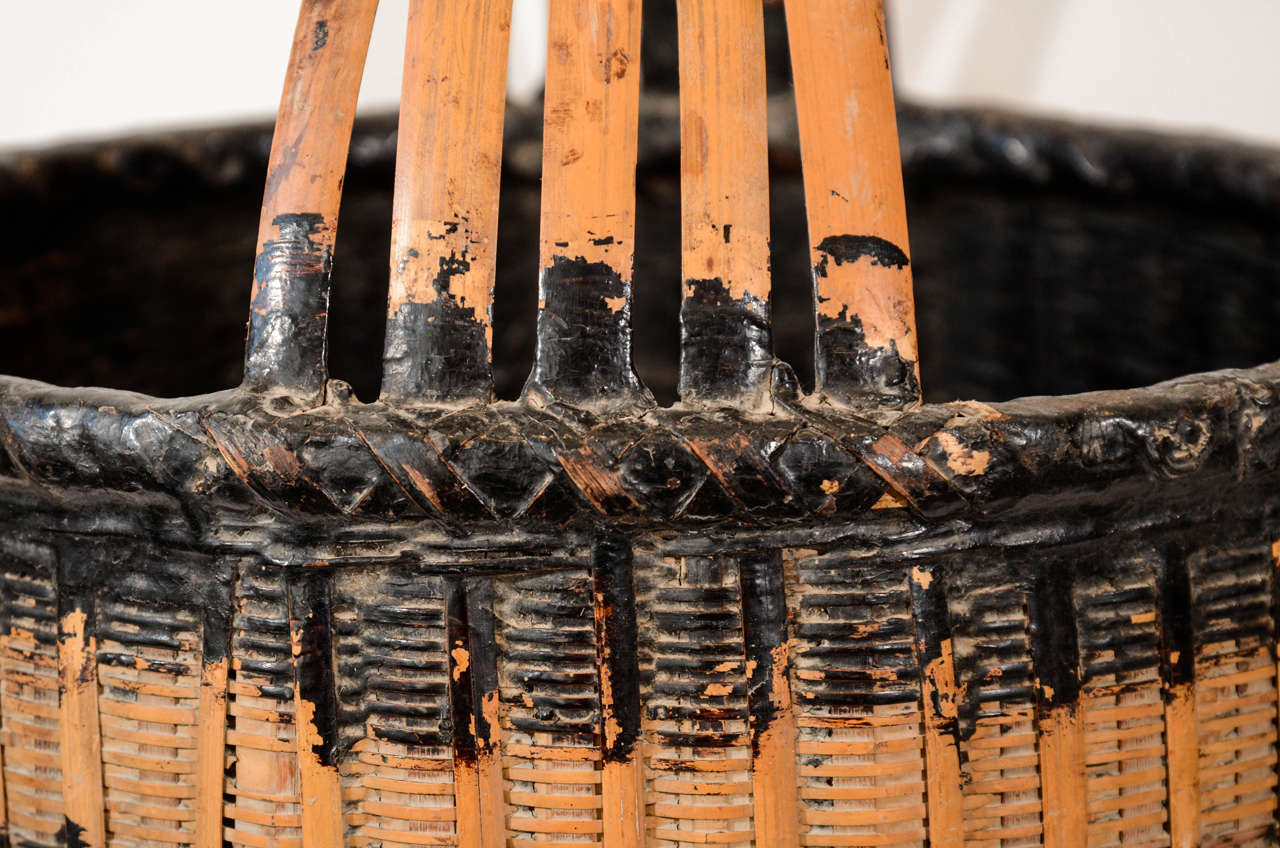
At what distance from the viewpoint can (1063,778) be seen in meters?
0.66

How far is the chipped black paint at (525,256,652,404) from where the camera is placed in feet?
2.09

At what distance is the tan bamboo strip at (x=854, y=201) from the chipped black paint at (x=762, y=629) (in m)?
0.09

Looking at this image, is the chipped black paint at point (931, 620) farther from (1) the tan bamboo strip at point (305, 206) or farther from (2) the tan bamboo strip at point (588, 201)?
(1) the tan bamboo strip at point (305, 206)

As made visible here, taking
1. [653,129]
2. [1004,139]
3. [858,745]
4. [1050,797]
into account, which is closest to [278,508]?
[858,745]

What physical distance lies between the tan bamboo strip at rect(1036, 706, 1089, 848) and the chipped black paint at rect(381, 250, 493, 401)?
322 mm

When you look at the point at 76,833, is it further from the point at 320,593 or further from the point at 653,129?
the point at 653,129

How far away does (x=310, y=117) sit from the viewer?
0.67 m

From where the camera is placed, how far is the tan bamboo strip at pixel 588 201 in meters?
0.64

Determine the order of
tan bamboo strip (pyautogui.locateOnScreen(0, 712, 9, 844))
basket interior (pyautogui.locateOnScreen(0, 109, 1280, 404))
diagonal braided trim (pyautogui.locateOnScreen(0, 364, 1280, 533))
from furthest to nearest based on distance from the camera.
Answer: basket interior (pyautogui.locateOnScreen(0, 109, 1280, 404)), tan bamboo strip (pyautogui.locateOnScreen(0, 712, 9, 844)), diagonal braided trim (pyautogui.locateOnScreen(0, 364, 1280, 533))

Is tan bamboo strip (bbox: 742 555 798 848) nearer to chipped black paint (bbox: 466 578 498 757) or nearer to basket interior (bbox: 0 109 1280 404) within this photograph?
chipped black paint (bbox: 466 578 498 757)

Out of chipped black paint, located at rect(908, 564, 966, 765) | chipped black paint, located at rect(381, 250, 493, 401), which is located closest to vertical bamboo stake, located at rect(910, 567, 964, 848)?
chipped black paint, located at rect(908, 564, 966, 765)

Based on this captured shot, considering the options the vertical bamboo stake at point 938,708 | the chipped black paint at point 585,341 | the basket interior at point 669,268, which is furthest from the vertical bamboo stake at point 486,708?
the basket interior at point 669,268

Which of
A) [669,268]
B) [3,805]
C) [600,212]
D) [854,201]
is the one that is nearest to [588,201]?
[600,212]

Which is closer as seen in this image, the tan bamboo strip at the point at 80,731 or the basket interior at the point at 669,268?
the tan bamboo strip at the point at 80,731
